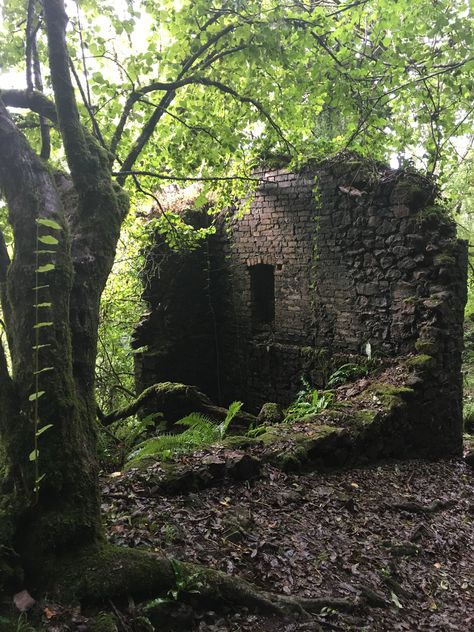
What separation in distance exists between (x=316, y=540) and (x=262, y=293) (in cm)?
681

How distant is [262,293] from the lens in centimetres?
1017

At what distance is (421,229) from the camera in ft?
23.0

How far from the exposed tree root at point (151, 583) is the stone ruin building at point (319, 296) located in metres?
3.96

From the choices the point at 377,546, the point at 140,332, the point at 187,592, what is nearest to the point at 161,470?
the point at 187,592

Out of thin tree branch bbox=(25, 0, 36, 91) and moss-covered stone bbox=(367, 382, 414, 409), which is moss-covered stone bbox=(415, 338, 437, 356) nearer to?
moss-covered stone bbox=(367, 382, 414, 409)

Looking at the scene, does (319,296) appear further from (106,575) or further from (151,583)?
(106,575)

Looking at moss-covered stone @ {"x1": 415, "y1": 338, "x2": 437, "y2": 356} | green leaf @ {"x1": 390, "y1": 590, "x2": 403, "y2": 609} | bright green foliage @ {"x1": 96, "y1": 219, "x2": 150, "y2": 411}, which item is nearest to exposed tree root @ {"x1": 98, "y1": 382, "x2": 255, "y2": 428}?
bright green foliage @ {"x1": 96, "y1": 219, "x2": 150, "y2": 411}

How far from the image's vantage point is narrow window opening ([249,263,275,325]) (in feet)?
32.8

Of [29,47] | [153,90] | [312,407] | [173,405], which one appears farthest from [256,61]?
[173,405]

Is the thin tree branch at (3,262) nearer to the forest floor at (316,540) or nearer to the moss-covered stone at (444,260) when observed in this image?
the forest floor at (316,540)

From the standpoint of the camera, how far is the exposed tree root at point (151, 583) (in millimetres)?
2418

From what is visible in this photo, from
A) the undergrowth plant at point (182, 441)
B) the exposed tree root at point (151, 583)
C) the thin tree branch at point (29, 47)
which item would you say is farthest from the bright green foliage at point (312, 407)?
the thin tree branch at point (29, 47)

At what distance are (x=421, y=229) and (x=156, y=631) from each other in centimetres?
619

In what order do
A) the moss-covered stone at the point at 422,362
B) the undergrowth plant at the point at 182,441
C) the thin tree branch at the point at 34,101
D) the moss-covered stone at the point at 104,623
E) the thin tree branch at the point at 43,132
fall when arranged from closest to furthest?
the moss-covered stone at the point at 104,623
the thin tree branch at the point at 43,132
the thin tree branch at the point at 34,101
the undergrowth plant at the point at 182,441
the moss-covered stone at the point at 422,362
